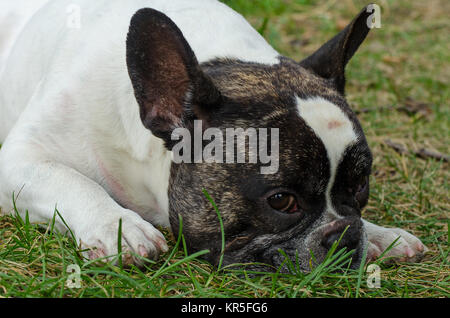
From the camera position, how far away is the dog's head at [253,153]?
2.68 m

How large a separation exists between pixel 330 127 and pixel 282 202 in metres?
0.36

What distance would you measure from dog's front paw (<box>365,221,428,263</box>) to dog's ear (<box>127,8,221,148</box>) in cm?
104

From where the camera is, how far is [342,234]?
2697 mm

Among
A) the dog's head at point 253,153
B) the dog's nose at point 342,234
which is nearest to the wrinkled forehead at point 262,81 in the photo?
the dog's head at point 253,153

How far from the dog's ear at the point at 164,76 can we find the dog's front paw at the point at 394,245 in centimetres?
104

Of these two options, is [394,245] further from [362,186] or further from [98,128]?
[98,128]

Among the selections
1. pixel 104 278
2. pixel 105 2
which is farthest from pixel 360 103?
pixel 104 278

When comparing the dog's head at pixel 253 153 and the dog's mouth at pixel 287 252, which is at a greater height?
the dog's head at pixel 253 153

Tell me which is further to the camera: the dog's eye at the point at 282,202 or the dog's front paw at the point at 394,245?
the dog's front paw at the point at 394,245

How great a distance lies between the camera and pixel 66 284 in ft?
8.07

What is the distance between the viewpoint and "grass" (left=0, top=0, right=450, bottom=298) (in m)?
2.55
